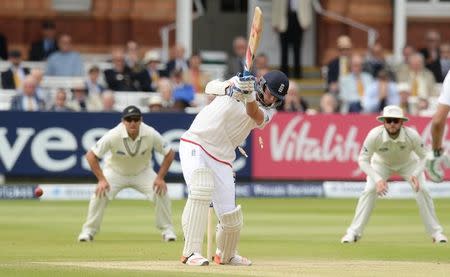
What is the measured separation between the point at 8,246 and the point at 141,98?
8.07 m

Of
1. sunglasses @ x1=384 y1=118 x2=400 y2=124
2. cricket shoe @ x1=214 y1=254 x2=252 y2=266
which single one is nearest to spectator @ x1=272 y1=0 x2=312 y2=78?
sunglasses @ x1=384 y1=118 x2=400 y2=124

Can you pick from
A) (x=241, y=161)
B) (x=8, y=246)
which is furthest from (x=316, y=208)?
(x=8, y=246)

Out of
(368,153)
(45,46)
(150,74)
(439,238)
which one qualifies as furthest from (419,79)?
(439,238)

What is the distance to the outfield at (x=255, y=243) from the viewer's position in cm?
993

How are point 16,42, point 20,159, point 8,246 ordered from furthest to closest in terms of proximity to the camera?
point 16,42 → point 20,159 → point 8,246

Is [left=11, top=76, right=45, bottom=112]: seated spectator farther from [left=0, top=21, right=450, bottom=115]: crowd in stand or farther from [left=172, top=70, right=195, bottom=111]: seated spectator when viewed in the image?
[left=172, top=70, right=195, bottom=111]: seated spectator

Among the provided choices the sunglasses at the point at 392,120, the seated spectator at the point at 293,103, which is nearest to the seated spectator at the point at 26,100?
the seated spectator at the point at 293,103

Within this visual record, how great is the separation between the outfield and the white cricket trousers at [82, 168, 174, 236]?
7.7 inches

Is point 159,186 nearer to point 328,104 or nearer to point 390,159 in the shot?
point 390,159

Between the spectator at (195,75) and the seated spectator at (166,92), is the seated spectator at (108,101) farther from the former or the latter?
the spectator at (195,75)

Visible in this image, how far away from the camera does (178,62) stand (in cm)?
2086

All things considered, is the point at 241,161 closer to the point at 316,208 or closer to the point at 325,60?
the point at 316,208

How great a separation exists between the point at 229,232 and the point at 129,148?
10.5ft

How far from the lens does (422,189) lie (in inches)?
519
